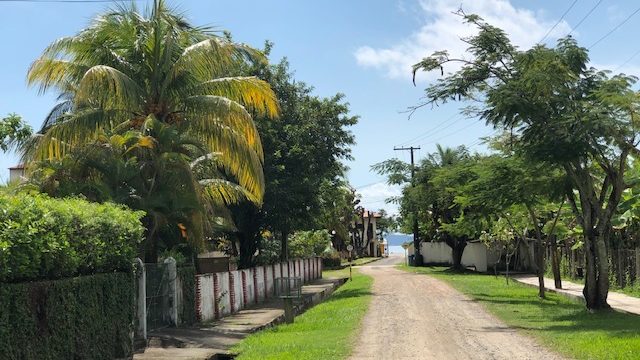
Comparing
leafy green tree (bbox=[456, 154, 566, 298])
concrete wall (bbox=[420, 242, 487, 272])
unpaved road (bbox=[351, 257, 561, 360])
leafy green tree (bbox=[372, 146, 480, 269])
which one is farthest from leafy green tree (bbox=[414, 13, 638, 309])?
concrete wall (bbox=[420, 242, 487, 272])

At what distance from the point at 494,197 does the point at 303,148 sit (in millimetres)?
11151

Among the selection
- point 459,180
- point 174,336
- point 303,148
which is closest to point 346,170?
point 303,148

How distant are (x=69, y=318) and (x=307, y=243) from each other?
144 ft

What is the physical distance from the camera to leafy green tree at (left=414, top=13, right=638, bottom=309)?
1594 cm

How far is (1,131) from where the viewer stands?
14852 millimetres

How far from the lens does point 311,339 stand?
14.5 m

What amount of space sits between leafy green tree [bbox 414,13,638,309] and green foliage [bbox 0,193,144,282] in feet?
31.8

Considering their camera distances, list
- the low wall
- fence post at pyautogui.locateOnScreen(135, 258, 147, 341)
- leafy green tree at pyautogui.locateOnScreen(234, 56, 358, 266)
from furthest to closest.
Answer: leafy green tree at pyautogui.locateOnScreen(234, 56, 358, 266), the low wall, fence post at pyautogui.locateOnScreen(135, 258, 147, 341)

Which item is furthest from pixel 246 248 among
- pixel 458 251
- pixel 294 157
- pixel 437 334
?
pixel 458 251

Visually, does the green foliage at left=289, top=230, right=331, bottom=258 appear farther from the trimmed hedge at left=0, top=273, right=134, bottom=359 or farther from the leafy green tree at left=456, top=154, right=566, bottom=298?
the trimmed hedge at left=0, top=273, right=134, bottom=359

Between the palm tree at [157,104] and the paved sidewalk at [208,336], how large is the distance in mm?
2548

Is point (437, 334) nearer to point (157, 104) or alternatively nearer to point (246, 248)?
point (157, 104)

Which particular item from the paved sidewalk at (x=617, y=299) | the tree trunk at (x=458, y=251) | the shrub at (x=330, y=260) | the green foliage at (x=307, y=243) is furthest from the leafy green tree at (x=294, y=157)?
the shrub at (x=330, y=260)

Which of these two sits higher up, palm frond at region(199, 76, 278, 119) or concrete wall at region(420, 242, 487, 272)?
palm frond at region(199, 76, 278, 119)
